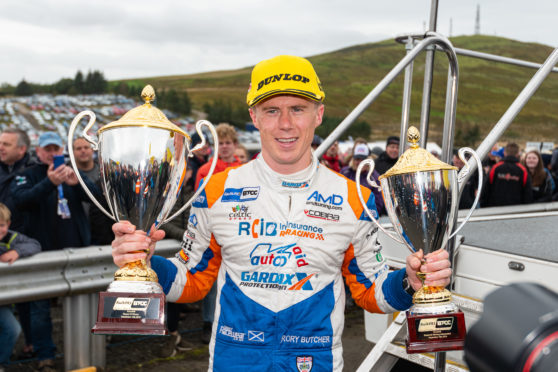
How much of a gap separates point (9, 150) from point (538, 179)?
6909 millimetres

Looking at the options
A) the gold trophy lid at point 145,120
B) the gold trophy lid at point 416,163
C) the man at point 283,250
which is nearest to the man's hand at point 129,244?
the man at point 283,250

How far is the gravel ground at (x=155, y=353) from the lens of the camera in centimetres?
356

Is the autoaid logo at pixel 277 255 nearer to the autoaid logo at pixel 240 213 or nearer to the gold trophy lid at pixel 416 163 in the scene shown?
the autoaid logo at pixel 240 213

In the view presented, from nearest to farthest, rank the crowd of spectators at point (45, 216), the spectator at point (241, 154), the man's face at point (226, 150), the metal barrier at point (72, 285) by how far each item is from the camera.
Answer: the metal barrier at point (72, 285) < the crowd of spectators at point (45, 216) < the man's face at point (226, 150) < the spectator at point (241, 154)

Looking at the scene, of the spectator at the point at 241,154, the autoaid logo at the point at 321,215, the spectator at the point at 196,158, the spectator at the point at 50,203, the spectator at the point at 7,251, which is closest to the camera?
the autoaid logo at the point at 321,215

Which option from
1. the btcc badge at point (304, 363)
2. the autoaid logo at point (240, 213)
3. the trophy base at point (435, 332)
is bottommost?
the btcc badge at point (304, 363)

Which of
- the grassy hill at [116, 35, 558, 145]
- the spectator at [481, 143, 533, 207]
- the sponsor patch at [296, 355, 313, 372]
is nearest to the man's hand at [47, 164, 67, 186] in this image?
the sponsor patch at [296, 355, 313, 372]

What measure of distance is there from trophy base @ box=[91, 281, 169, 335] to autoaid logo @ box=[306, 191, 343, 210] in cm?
64

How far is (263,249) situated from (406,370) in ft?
4.17

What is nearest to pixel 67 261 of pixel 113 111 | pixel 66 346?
pixel 66 346

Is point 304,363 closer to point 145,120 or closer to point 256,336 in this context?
point 256,336

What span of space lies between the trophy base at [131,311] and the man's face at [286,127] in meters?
0.64

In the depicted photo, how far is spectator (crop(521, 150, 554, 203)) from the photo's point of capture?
7.53 meters

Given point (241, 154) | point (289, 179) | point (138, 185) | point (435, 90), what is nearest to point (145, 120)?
point (138, 185)
